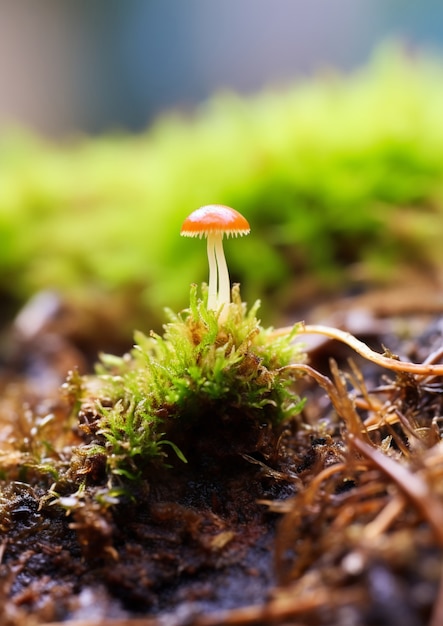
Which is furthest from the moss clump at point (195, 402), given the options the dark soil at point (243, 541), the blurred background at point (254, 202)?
the blurred background at point (254, 202)

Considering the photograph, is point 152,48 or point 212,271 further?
point 152,48

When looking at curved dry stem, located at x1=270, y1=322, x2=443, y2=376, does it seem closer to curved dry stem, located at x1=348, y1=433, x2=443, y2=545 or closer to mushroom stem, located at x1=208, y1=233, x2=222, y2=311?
mushroom stem, located at x1=208, y1=233, x2=222, y2=311

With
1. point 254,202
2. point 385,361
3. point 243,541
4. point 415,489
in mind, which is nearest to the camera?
point 415,489

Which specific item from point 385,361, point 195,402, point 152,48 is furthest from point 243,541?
point 152,48

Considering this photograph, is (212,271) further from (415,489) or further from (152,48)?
(152,48)

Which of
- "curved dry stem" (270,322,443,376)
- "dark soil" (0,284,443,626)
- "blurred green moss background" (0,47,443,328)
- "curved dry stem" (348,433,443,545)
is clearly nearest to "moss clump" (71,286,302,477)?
"dark soil" (0,284,443,626)

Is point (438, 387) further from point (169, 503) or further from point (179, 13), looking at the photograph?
point (179, 13)
